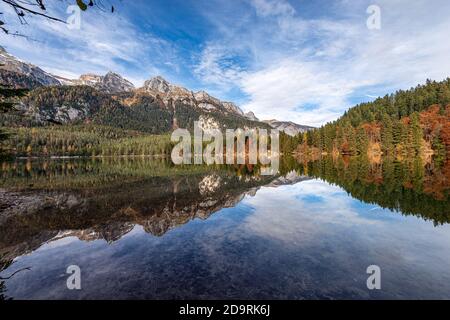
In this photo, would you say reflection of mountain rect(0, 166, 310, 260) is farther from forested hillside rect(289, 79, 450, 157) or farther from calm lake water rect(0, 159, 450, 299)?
forested hillside rect(289, 79, 450, 157)

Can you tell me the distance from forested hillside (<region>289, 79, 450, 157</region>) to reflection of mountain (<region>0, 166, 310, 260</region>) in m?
90.9

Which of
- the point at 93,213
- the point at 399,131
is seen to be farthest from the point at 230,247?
the point at 399,131

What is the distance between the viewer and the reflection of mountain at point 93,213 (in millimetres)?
14594

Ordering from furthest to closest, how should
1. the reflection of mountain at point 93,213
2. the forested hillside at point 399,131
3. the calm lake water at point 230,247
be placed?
1. the forested hillside at point 399,131
2. the reflection of mountain at point 93,213
3. the calm lake water at point 230,247

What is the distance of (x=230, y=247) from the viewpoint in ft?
40.8

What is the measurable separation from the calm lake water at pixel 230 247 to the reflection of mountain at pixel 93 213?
0.13 meters

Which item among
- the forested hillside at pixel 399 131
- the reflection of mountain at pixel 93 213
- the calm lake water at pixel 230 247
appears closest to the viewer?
the calm lake water at pixel 230 247

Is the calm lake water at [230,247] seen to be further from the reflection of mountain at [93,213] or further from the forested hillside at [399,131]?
the forested hillside at [399,131]

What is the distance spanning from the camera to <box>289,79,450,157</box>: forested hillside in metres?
89.2

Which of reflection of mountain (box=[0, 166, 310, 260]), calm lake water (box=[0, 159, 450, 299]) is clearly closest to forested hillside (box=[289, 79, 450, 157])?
calm lake water (box=[0, 159, 450, 299])

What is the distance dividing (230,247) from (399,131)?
359 feet

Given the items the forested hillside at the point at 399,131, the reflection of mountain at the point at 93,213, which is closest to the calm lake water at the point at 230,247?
the reflection of mountain at the point at 93,213

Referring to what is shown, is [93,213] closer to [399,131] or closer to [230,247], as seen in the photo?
[230,247]

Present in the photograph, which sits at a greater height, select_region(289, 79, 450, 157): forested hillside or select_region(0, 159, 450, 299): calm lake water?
select_region(289, 79, 450, 157): forested hillside
